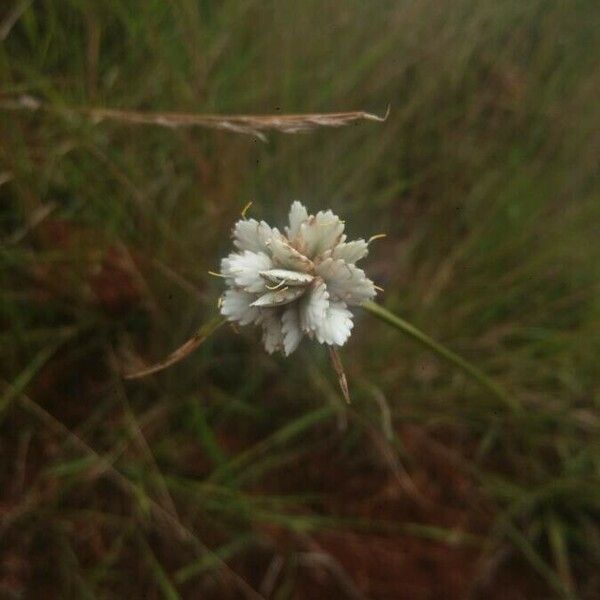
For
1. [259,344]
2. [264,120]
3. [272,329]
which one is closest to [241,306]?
[272,329]

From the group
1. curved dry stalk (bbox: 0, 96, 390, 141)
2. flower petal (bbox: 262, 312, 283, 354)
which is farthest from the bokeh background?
flower petal (bbox: 262, 312, 283, 354)

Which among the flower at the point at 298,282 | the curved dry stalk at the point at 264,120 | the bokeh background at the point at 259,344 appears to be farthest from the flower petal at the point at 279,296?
the bokeh background at the point at 259,344

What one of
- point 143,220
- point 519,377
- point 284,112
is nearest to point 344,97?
point 284,112

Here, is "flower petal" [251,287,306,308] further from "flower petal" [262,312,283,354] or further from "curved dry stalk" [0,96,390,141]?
"curved dry stalk" [0,96,390,141]

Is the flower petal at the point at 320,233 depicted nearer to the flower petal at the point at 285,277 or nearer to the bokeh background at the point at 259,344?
the flower petal at the point at 285,277

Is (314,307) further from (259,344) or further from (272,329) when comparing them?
(259,344)

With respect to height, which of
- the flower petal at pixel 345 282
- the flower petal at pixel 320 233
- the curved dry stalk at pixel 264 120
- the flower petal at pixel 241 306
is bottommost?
the flower petal at pixel 241 306
